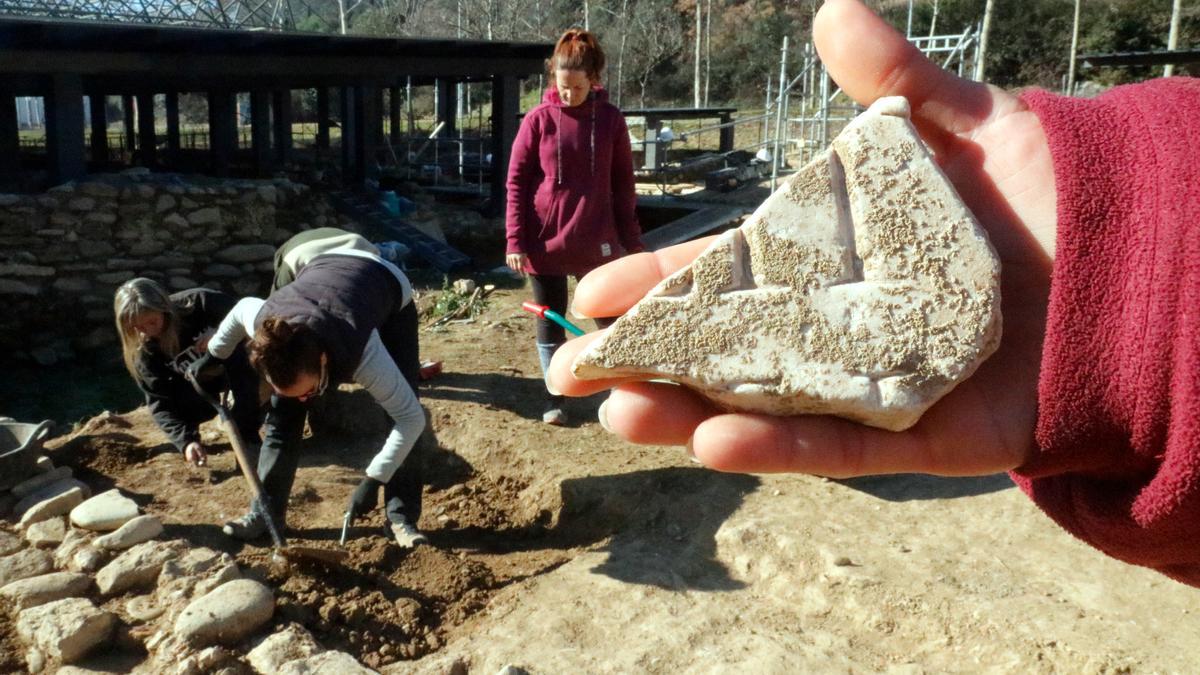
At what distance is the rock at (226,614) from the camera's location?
3.15 m

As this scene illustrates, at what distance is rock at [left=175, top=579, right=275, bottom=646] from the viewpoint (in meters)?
3.15

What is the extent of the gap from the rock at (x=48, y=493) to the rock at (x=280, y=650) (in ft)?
5.76

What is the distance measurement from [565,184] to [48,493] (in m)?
2.68

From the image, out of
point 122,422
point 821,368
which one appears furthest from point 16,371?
point 821,368

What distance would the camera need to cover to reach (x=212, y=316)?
15.6ft

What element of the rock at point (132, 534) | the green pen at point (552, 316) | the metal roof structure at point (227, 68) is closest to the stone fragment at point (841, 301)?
the green pen at point (552, 316)

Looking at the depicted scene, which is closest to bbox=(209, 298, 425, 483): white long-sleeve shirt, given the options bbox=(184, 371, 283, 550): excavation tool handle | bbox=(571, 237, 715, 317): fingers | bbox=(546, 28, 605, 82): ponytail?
bbox=(184, 371, 283, 550): excavation tool handle

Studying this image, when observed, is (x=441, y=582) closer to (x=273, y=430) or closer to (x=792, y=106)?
(x=273, y=430)

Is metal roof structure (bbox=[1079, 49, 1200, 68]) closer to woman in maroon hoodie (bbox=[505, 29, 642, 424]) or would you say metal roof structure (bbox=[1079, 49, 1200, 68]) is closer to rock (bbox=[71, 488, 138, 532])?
woman in maroon hoodie (bbox=[505, 29, 642, 424])

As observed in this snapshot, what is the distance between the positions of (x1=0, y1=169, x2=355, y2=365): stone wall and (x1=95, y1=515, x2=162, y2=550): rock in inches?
193

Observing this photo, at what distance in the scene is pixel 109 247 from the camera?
867 cm

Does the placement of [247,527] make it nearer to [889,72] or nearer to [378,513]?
[378,513]

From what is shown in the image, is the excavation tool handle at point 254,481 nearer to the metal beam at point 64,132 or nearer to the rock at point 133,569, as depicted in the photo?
the rock at point 133,569

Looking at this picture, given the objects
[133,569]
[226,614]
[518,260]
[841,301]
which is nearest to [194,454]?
[133,569]
